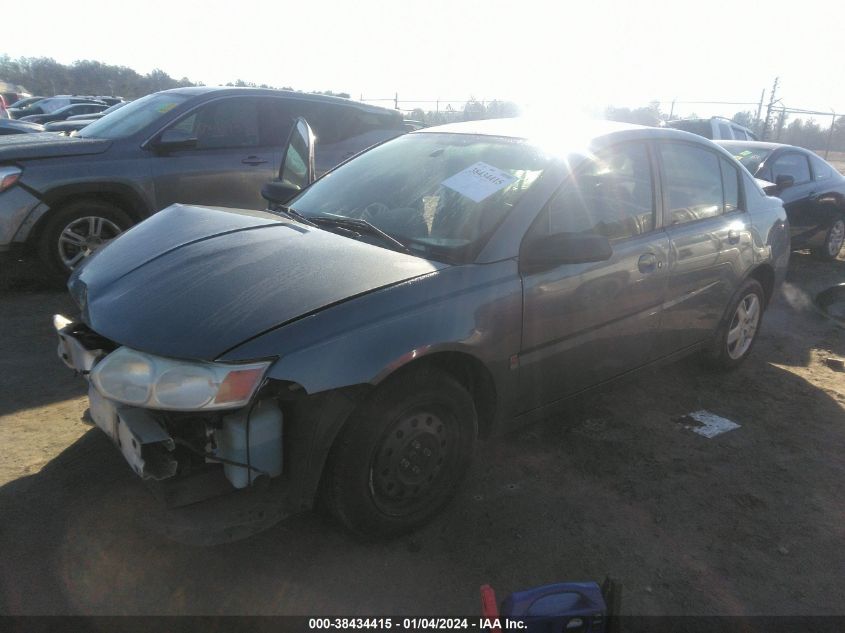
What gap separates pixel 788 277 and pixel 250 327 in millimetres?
7613

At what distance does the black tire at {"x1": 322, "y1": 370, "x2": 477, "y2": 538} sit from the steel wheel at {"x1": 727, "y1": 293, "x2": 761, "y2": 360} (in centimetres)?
259

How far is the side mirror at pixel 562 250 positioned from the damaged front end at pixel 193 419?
4.13ft

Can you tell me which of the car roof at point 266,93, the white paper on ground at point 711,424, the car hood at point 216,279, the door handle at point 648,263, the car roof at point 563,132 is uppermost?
the car roof at point 266,93

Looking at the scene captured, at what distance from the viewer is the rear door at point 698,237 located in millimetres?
3625

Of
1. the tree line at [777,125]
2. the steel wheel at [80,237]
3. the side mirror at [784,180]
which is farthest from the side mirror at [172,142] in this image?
the tree line at [777,125]

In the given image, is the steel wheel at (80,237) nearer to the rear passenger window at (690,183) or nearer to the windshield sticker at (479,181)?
the windshield sticker at (479,181)

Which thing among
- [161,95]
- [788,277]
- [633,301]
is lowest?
[788,277]

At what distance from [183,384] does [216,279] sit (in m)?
0.51

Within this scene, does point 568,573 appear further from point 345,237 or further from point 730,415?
point 730,415

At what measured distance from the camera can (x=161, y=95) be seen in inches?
243

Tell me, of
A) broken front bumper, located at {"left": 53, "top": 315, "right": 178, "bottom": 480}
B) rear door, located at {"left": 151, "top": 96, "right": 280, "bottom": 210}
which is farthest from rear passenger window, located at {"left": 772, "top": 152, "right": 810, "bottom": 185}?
broken front bumper, located at {"left": 53, "top": 315, "right": 178, "bottom": 480}

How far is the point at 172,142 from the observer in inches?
221

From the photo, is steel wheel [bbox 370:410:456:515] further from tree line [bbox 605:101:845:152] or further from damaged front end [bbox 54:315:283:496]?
tree line [bbox 605:101:845:152]

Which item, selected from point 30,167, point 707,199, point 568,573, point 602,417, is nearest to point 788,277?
point 707,199
